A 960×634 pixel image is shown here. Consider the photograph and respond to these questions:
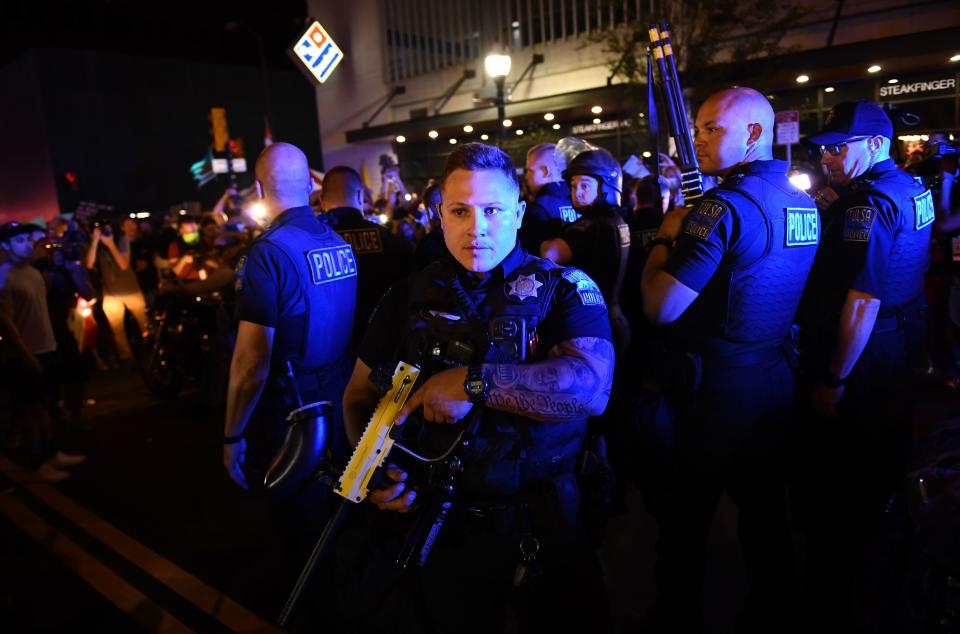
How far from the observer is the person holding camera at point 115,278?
8781 millimetres

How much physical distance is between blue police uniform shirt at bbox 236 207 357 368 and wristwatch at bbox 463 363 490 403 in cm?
146

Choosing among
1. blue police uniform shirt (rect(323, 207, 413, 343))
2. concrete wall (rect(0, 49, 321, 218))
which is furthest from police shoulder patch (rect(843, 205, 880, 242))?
concrete wall (rect(0, 49, 321, 218))

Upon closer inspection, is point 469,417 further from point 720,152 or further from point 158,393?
point 158,393

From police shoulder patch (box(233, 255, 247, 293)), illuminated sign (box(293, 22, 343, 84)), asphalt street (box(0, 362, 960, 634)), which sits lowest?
asphalt street (box(0, 362, 960, 634))

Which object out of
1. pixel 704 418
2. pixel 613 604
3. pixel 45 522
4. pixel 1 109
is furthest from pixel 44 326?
pixel 1 109

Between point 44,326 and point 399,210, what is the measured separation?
4.53 metres

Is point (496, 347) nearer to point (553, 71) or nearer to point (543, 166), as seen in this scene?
point (543, 166)

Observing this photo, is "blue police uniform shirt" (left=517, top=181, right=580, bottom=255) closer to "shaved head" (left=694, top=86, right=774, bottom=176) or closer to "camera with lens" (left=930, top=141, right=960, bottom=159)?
"shaved head" (left=694, top=86, right=774, bottom=176)

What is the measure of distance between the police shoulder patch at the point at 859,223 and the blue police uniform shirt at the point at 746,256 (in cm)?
29

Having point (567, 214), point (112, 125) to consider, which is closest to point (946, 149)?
point (567, 214)

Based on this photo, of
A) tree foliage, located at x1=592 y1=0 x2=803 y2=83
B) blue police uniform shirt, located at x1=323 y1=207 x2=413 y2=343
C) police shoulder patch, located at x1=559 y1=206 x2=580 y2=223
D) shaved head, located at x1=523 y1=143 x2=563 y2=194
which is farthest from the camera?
tree foliage, located at x1=592 y1=0 x2=803 y2=83

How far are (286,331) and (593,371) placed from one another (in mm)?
1681

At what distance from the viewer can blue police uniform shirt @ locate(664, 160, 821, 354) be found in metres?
2.46

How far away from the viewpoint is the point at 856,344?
2865mm
